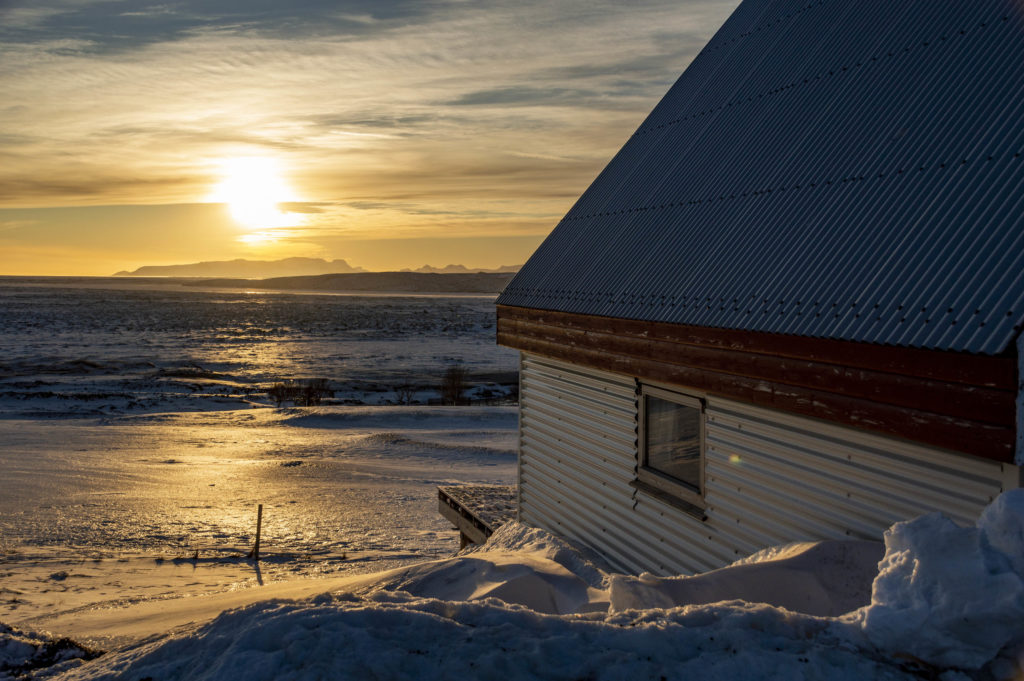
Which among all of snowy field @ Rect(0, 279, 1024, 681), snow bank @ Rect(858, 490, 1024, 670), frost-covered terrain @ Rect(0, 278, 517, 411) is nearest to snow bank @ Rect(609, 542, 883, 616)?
snowy field @ Rect(0, 279, 1024, 681)

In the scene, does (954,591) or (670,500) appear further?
(670,500)

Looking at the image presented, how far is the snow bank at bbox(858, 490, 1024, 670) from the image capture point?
350cm

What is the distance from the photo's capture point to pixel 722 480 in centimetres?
653

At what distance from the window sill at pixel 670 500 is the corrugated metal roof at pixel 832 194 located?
5.62ft

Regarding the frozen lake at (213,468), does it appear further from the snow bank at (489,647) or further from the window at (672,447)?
the snow bank at (489,647)

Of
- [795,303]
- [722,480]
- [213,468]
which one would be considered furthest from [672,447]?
[213,468]

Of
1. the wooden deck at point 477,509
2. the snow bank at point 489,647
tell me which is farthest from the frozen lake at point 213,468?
the snow bank at point 489,647

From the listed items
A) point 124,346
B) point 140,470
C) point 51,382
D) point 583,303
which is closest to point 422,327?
point 124,346

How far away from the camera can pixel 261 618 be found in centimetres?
417

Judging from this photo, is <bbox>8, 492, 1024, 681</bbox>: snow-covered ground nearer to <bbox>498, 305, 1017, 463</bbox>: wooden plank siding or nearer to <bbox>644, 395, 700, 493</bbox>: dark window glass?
<bbox>498, 305, 1017, 463</bbox>: wooden plank siding

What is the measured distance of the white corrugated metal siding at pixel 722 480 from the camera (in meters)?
4.82

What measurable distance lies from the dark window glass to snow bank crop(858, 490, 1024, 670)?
307 centimetres

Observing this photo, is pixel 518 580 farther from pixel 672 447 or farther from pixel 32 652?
pixel 32 652

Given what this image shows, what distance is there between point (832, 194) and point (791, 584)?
3.12 meters
